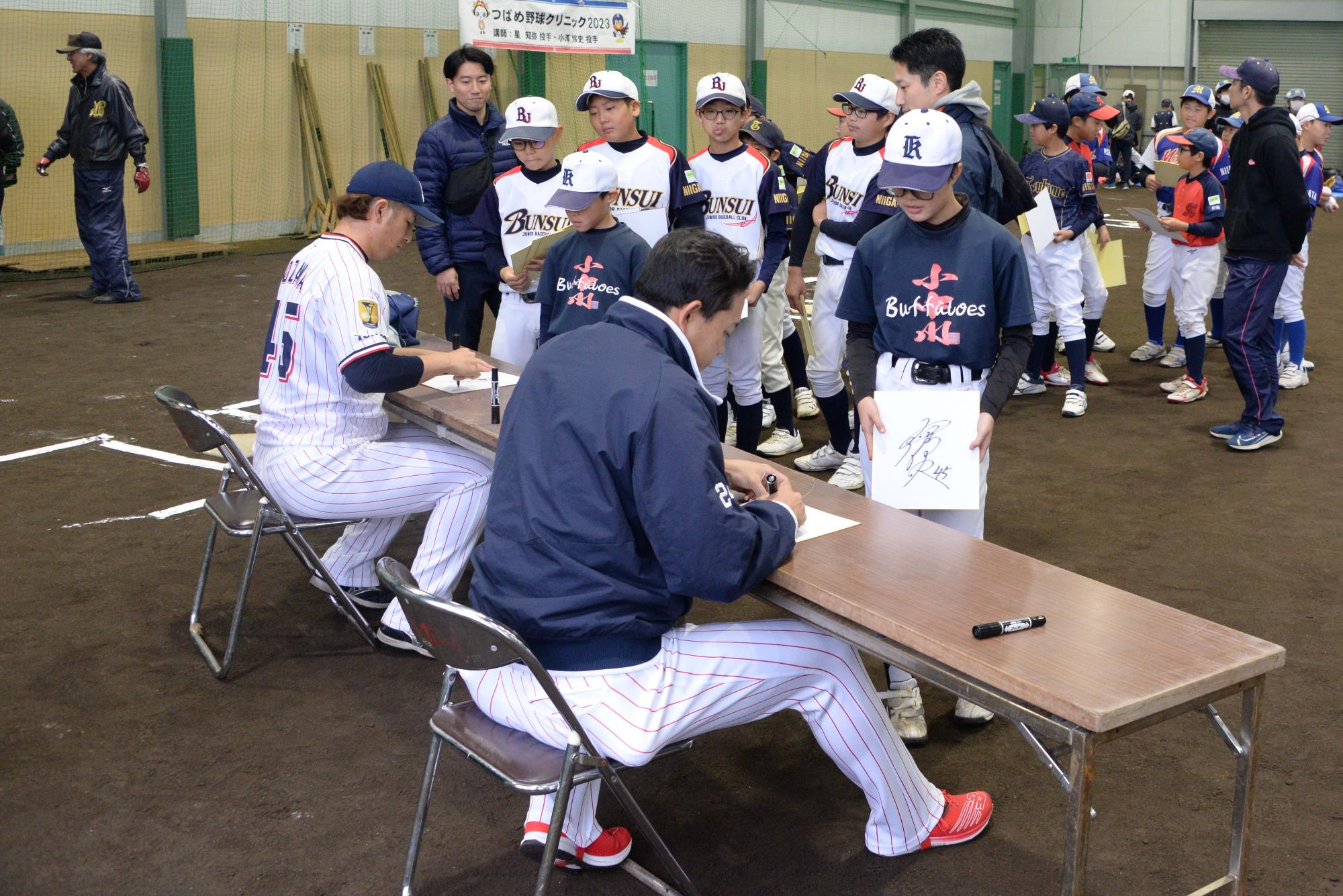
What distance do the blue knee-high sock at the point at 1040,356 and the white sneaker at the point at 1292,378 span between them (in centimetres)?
144

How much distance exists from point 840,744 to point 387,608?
2044 millimetres

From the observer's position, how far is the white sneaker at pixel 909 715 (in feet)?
11.7

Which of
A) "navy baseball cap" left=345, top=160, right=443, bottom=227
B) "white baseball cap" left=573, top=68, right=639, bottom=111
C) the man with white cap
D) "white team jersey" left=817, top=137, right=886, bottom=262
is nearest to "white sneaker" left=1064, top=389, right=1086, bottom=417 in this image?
"white team jersey" left=817, top=137, right=886, bottom=262

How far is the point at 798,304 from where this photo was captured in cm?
563

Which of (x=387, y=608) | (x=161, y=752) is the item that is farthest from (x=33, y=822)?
(x=387, y=608)

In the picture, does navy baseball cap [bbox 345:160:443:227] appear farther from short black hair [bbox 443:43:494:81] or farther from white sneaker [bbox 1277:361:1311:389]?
white sneaker [bbox 1277:361:1311:389]

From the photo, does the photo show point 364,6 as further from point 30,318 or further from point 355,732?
point 355,732

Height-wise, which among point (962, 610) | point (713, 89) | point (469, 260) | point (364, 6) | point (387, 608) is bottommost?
point (387, 608)

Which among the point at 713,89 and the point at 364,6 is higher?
the point at 364,6

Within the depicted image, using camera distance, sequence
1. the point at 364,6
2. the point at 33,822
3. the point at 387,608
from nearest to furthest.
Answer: the point at 33,822 < the point at 387,608 < the point at 364,6

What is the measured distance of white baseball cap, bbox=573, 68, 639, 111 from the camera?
5.17 m

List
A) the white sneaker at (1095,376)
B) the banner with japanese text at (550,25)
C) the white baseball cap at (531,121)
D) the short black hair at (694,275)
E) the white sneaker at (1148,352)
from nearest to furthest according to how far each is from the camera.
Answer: the short black hair at (694,275) < the white baseball cap at (531,121) < the white sneaker at (1095,376) < the white sneaker at (1148,352) < the banner with japanese text at (550,25)

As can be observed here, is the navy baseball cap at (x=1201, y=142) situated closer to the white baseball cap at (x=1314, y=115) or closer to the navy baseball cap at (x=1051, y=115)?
the navy baseball cap at (x=1051, y=115)
